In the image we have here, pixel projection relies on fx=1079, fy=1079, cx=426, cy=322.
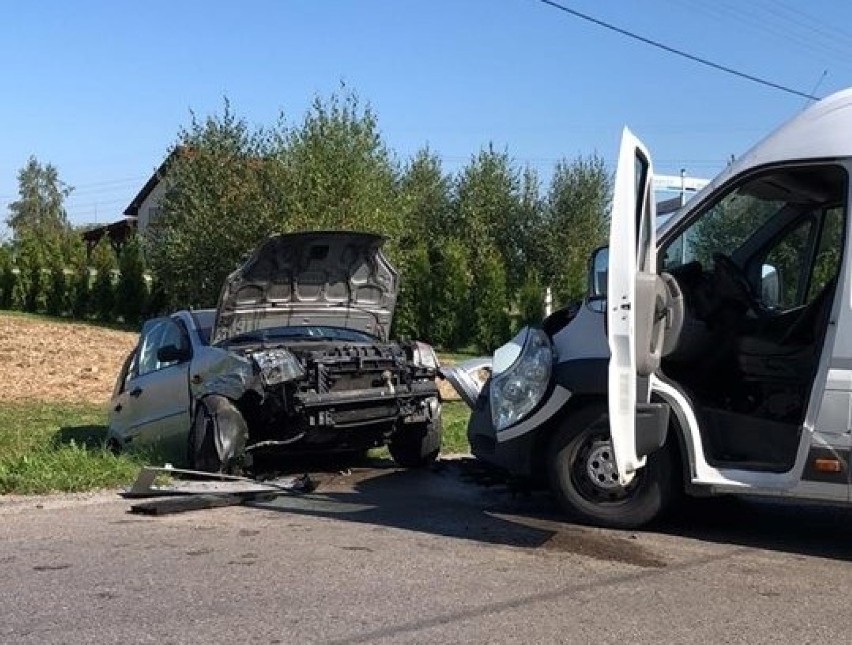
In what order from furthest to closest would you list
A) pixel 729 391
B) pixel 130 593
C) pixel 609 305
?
pixel 729 391 → pixel 609 305 → pixel 130 593

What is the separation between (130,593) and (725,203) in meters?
4.39

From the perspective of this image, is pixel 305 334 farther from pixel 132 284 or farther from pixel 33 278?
pixel 33 278

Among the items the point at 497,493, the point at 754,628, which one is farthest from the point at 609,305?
the point at 497,493

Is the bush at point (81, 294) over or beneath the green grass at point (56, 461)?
over

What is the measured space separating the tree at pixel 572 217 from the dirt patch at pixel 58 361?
53.0 feet

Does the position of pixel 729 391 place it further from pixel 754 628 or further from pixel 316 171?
pixel 316 171

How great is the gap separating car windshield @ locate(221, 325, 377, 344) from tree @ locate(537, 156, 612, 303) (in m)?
27.8

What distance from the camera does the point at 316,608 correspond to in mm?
5184

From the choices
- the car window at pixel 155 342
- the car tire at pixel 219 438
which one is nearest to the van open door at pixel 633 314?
the car tire at pixel 219 438

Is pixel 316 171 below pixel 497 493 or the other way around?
the other way around

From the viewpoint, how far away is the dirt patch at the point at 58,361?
16344 millimetres

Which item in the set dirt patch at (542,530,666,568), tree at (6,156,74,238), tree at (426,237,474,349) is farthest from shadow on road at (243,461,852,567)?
tree at (6,156,74,238)

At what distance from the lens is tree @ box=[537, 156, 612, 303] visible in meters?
38.6

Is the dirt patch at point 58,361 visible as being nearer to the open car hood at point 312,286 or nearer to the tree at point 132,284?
the tree at point 132,284
